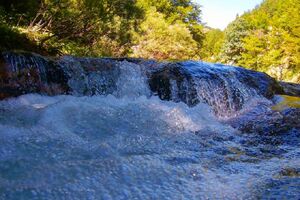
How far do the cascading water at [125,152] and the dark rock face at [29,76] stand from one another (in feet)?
0.23

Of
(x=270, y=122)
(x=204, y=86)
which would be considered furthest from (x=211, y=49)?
(x=270, y=122)

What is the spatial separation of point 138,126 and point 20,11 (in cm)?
771

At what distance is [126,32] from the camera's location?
1697 centimetres

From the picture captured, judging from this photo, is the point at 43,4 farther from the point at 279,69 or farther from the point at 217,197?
the point at 279,69

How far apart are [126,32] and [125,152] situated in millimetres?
14027

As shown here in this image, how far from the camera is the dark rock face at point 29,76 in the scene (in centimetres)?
586

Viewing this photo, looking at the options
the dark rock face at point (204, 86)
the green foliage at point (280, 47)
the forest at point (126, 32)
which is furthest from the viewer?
the green foliage at point (280, 47)

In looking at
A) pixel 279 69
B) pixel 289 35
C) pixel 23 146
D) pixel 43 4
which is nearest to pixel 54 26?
pixel 43 4

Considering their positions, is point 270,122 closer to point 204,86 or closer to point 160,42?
point 204,86

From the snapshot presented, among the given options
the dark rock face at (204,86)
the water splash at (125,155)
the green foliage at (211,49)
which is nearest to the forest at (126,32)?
the water splash at (125,155)

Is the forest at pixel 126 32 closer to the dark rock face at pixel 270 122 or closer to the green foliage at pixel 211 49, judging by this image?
the green foliage at pixel 211 49

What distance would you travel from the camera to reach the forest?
990 cm

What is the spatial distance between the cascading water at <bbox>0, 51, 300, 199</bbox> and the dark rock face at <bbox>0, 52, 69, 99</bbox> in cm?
7

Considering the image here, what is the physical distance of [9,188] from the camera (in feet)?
8.25
